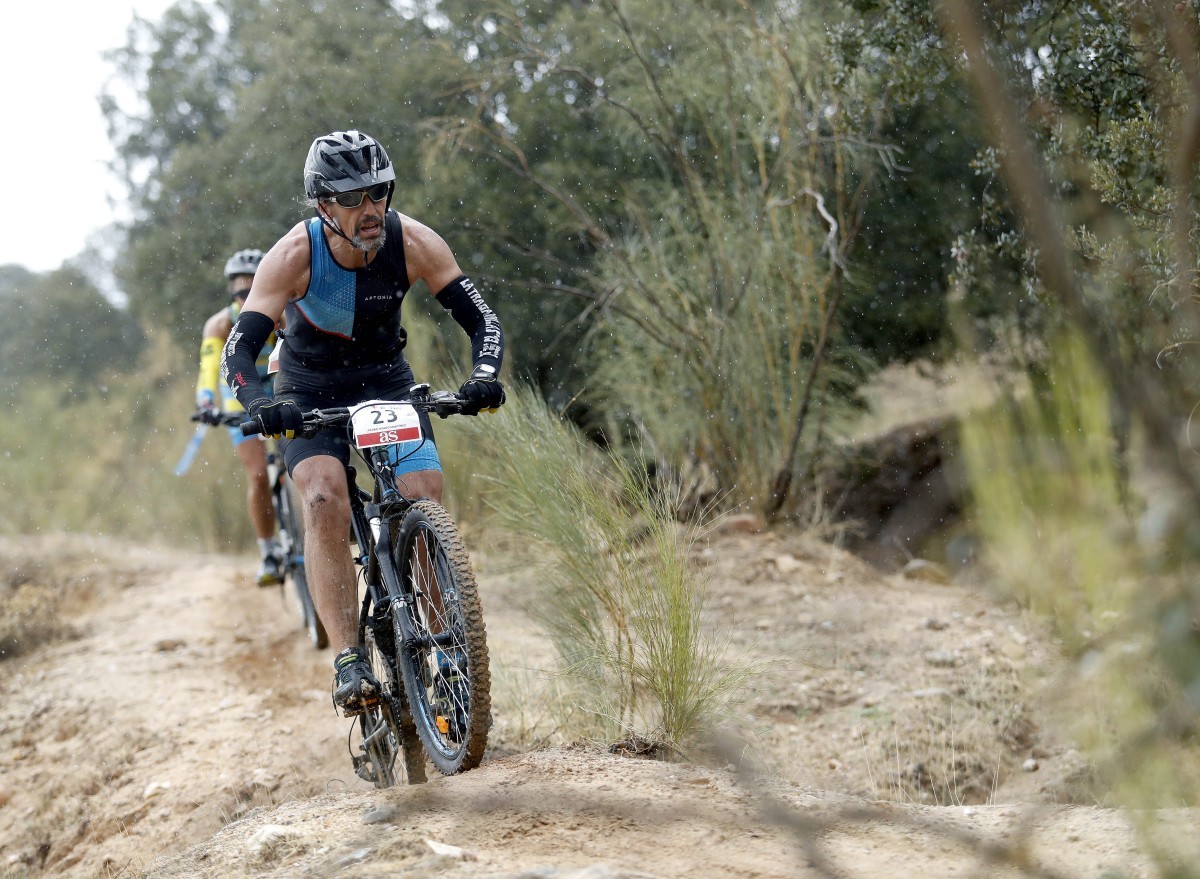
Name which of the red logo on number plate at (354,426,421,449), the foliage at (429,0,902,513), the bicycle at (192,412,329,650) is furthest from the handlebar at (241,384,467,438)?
the foliage at (429,0,902,513)

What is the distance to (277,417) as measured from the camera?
12.1 feet

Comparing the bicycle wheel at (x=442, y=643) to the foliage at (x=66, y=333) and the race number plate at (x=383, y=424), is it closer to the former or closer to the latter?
the race number plate at (x=383, y=424)

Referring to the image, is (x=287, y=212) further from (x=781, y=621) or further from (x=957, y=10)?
(x=957, y=10)

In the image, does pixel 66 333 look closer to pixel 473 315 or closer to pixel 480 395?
pixel 473 315

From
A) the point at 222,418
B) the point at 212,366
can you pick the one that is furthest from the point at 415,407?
the point at 212,366

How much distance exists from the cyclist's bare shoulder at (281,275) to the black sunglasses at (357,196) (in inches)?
7.1

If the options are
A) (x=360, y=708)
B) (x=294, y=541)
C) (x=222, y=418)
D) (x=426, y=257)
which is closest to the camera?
(x=360, y=708)

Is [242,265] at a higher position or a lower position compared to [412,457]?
higher

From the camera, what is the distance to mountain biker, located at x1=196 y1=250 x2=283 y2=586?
7.01 m

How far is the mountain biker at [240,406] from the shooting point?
701 centimetres

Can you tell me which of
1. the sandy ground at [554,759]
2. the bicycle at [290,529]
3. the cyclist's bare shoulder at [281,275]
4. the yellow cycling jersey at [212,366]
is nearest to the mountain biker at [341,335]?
the cyclist's bare shoulder at [281,275]

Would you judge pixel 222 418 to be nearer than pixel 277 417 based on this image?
No

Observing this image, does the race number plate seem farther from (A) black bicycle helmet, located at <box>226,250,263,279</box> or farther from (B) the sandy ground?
(A) black bicycle helmet, located at <box>226,250,263,279</box>

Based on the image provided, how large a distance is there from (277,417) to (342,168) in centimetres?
91
